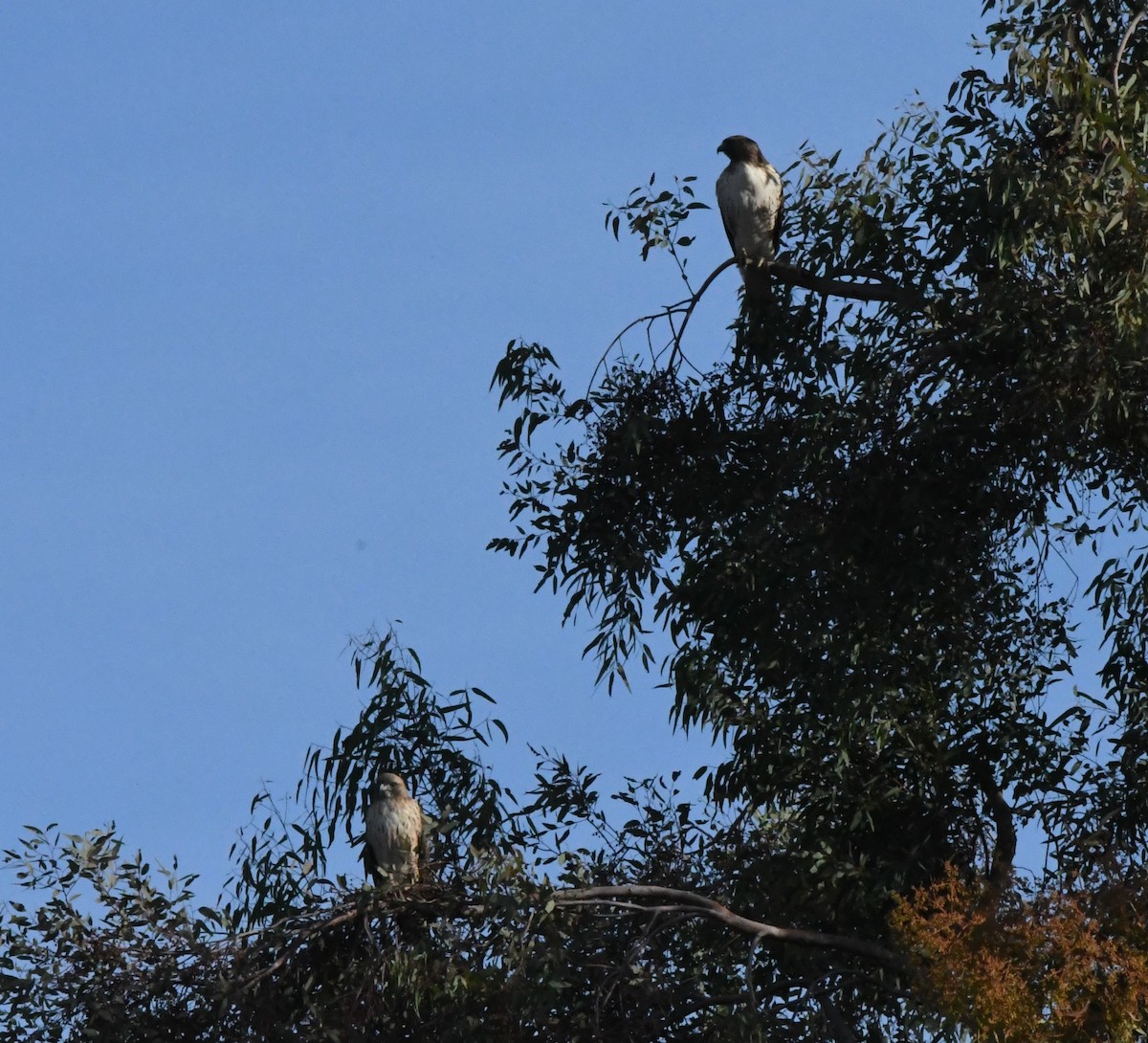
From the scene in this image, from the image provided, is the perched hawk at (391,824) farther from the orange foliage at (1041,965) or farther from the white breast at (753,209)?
the white breast at (753,209)

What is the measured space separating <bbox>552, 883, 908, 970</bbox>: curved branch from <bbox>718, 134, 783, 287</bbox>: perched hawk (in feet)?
11.6

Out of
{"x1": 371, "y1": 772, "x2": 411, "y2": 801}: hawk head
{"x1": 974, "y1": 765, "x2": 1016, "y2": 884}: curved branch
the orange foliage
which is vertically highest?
{"x1": 371, "y1": 772, "x2": 411, "y2": 801}: hawk head

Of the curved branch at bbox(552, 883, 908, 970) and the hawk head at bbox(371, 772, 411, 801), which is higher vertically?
the hawk head at bbox(371, 772, 411, 801)

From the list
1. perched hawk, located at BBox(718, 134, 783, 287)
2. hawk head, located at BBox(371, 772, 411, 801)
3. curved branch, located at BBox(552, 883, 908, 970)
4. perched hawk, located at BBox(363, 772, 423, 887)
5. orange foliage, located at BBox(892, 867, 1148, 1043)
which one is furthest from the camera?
perched hawk, located at BBox(718, 134, 783, 287)

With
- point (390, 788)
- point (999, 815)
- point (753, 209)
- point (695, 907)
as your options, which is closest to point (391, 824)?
point (390, 788)

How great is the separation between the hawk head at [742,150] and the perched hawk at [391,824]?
386 cm

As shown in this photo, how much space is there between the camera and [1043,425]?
10.3 meters

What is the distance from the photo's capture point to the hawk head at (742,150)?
11891 millimetres

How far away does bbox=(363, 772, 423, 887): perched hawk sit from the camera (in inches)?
408

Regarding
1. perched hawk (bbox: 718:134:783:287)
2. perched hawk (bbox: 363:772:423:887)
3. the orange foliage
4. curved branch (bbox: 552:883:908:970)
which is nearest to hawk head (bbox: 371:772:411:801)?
perched hawk (bbox: 363:772:423:887)

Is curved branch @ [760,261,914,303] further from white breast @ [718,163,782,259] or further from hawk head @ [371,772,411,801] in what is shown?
hawk head @ [371,772,411,801]

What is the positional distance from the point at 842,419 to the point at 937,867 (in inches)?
85.2

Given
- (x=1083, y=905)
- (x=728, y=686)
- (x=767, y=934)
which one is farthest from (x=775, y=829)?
(x=1083, y=905)

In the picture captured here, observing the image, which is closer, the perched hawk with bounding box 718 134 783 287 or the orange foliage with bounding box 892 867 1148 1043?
the orange foliage with bounding box 892 867 1148 1043
